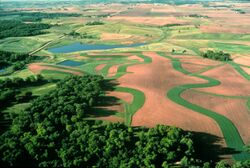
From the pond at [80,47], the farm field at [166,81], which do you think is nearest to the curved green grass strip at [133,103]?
the farm field at [166,81]

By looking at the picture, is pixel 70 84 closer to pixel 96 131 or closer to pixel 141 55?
pixel 96 131

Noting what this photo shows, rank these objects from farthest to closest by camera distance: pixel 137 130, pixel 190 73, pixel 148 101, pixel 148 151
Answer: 1. pixel 190 73
2. pixel 148 101
3. pixel 137 130
4. pixel 148 151

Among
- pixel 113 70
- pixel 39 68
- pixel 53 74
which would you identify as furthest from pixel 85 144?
pixel 39 68

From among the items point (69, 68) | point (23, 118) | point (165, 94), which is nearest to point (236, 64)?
point (165, 94)

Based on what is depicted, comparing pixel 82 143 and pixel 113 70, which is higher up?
pixel 113 70

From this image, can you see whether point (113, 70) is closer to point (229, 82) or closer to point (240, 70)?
point (229, 82)

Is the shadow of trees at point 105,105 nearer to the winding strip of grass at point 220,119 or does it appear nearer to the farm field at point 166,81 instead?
the farm field at point 166,81

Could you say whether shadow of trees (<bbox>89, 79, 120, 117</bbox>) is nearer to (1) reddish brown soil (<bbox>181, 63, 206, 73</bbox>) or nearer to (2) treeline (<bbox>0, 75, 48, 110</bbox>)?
(2) treeline (<bbox>0, 75, 48, 110</bbox>)
